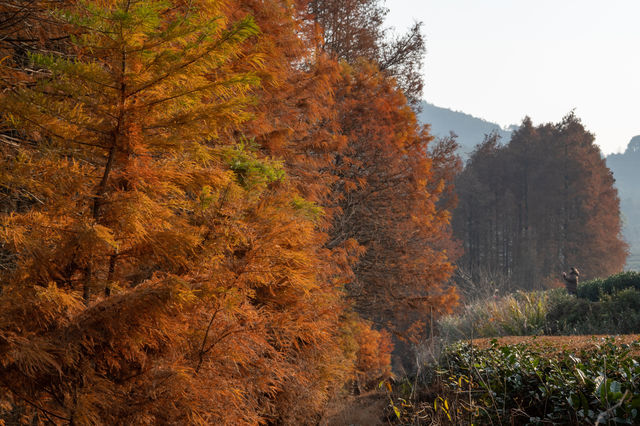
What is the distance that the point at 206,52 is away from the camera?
3125 millimetres

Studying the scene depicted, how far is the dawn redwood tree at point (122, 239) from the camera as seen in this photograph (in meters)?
2.80

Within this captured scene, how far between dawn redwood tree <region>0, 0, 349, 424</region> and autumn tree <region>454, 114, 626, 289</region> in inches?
972

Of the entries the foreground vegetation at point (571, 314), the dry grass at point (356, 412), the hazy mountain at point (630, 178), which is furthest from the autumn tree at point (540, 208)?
the hazy mountain at point (630, 178)

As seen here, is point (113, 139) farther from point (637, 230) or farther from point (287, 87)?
point (637, 230)

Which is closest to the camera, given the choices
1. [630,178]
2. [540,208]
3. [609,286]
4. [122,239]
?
[122,239]

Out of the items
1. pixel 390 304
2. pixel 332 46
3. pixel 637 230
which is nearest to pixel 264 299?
pixel 390 304

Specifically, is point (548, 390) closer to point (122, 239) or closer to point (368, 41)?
point (122, 239)

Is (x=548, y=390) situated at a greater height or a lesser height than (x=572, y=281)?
greater

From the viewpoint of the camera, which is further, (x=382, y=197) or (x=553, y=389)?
(x=382, y=197)

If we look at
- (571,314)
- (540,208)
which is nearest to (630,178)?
(540,208)

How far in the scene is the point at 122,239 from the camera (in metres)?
3.45

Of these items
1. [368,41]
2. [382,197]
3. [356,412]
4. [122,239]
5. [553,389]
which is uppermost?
[368,41]

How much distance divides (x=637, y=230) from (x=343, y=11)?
12061 cm

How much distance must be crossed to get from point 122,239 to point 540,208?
35002 millimetres
